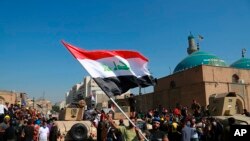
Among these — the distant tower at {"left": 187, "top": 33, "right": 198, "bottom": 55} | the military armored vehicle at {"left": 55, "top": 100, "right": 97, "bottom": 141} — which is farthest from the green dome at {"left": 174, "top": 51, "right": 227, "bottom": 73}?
the military armored vehicle at {"left": 55, "top": 100, "right": 97, "bottom": 141}

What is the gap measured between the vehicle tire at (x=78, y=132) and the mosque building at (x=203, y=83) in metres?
19.9

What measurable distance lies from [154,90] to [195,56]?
7472mm

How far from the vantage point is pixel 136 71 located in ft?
29.4

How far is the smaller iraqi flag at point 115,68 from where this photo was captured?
8.37 m

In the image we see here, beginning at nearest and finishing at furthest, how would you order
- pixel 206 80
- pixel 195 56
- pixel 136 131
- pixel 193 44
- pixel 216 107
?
pixel 136 131 → pixel 216 107 → pixel 206 80 → pixel 195 56 → pixel 193 44

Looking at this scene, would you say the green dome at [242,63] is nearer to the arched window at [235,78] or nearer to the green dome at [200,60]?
the green dome at [200,60]

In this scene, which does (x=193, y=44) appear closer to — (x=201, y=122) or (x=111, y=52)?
(x=201, y=122)

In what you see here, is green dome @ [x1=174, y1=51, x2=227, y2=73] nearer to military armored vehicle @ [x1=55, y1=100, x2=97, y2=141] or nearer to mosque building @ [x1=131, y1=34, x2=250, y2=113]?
mosque building @ [x1=131, y1=34, x2=250, y2=113]

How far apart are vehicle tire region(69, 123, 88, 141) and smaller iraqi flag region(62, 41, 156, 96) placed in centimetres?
767

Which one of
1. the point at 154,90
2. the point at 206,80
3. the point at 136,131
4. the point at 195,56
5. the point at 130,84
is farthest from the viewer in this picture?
the point at 154,90

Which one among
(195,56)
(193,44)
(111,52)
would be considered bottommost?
(111,52)

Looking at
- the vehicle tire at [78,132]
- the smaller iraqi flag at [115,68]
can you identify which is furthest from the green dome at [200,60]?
the smaller iraqi flag at [115,68]

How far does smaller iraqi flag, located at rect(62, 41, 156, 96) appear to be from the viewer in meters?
8.37

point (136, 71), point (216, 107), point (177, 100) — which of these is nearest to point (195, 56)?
point (177, 100)
